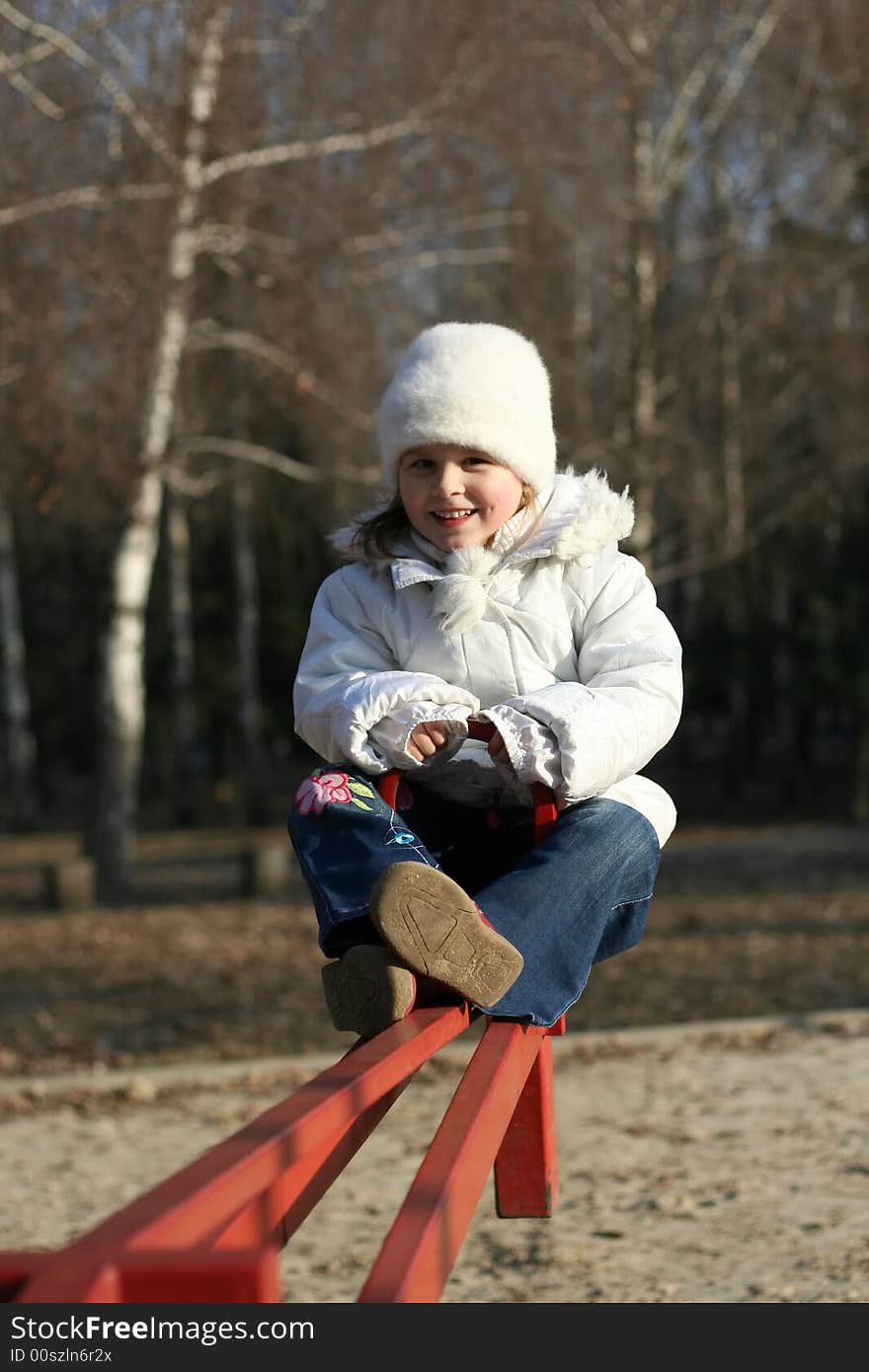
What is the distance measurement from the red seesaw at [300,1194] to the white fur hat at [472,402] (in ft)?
2.12

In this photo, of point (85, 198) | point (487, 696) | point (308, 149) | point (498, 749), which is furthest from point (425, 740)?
point (308, 149)

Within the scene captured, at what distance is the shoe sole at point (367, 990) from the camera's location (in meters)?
2.60

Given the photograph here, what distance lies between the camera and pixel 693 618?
2564cm

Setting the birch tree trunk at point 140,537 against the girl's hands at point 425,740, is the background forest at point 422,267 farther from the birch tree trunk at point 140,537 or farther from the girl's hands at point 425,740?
the girl's hands at point 425,740

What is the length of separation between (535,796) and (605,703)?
20 cm

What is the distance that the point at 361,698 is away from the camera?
2.90m

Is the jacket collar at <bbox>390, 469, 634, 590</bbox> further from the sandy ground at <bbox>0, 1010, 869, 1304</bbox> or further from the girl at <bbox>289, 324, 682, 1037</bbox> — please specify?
the sandy ground at <bbox>0, 1010, 869, 1304</bbox>

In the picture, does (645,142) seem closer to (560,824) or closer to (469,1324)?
(560,824)

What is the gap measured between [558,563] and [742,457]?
45.9 ft

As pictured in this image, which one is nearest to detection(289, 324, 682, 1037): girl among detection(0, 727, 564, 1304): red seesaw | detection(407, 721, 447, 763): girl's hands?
detection(407, 721, 447, 763): girl's hands

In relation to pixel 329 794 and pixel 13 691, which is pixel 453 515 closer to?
pixel 329 794

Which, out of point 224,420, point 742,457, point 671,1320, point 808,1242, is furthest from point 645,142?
point 671,1320

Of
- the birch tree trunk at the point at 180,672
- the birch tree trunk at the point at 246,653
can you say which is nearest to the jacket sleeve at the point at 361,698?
the birch tree trunk at the point at 246,653

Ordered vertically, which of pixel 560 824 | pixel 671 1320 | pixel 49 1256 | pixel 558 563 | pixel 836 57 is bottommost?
pixel 671 1320
